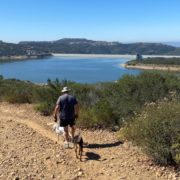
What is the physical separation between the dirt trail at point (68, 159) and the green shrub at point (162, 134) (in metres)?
0.22

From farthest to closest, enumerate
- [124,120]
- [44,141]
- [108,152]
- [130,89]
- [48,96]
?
[48,96]
[130,89]
[124,120]
[44,141]
[108,152]

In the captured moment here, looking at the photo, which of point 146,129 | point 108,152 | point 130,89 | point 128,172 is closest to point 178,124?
point 146,129

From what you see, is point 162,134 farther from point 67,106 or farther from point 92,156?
point 67,106

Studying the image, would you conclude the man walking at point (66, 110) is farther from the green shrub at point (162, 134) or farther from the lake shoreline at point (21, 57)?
the lake shoreline at point (21, 57)

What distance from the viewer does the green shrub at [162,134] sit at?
256 inches

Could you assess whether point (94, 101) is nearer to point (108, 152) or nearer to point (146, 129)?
point (108, 152)

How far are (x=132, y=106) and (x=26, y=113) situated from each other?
12.2 ft

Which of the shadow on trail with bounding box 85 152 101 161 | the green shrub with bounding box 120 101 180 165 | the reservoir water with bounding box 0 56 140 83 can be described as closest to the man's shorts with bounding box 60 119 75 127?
the shadow on trail with bounding box 85 152 101 161

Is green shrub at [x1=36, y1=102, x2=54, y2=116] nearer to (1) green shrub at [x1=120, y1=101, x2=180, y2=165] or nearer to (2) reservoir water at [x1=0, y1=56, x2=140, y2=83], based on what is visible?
(1) green shrub at [x1=120, y1=101, x2=180, y2=165]

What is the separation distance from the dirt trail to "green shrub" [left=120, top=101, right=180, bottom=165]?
0.73 ft

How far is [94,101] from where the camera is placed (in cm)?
1159

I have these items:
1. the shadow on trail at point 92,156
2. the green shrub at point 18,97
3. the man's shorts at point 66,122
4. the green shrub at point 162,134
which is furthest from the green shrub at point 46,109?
the green shrub at point 162,134

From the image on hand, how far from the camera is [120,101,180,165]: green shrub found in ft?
21.3

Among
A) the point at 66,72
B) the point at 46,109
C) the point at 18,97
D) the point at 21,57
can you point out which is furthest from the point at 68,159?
the point at 21,57
